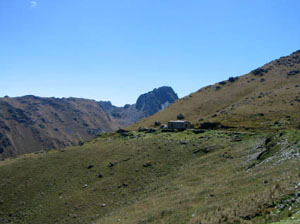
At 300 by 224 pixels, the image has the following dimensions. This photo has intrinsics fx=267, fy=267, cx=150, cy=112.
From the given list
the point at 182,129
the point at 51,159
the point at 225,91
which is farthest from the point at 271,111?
the point at 51,159

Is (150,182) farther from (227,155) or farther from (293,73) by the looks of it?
(293,73)

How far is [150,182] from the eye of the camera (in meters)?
55.0

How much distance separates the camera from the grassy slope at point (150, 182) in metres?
29.1

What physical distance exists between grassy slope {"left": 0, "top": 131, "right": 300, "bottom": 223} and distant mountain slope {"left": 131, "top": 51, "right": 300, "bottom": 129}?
3468 cm

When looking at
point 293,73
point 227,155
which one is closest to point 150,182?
point 227,155

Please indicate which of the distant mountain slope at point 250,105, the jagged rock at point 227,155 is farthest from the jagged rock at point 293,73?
the jagged rock at point 227,155

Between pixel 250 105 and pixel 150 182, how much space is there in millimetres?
101804

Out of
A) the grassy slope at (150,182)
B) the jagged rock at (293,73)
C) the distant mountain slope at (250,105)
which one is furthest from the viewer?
the jagged rock at (293,73)

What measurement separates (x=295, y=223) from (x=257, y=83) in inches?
7641

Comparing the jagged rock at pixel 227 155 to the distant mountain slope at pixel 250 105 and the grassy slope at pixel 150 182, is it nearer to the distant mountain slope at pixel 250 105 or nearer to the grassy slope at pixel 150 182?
the grassy slope at pixel 150 182

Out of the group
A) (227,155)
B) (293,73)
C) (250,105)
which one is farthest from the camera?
(293,73)

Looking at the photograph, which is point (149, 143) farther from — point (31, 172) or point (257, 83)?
point (257, 83)

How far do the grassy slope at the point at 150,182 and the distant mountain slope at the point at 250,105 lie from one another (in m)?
34.7

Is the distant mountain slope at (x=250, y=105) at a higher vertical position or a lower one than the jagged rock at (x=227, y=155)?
higher
